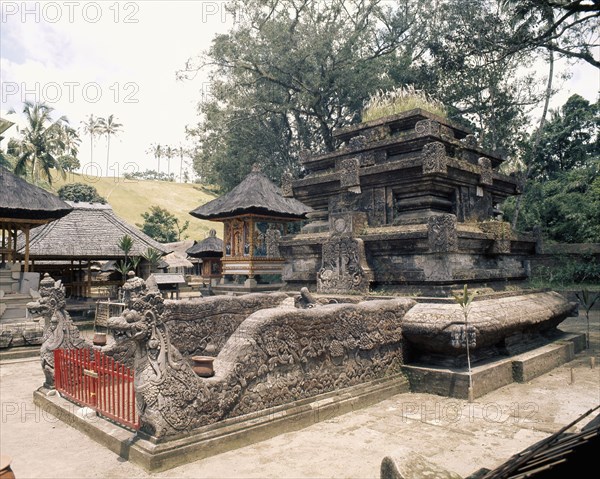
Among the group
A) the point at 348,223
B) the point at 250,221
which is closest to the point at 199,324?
the point at 348,223

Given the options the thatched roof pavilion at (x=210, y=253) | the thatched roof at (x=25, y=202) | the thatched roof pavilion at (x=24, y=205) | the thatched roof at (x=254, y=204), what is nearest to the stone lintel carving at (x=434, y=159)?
the thatched roof pavilion at (x=24, y=205)

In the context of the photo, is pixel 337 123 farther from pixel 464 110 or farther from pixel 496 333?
pixel 496 333

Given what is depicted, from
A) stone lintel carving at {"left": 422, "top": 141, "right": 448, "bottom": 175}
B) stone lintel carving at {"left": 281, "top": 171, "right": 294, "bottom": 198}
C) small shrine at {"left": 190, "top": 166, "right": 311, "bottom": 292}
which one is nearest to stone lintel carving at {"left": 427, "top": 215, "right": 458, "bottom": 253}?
stone lintel carving at {"left": 422, "top": 141, "right": 448, "bottom": 175}

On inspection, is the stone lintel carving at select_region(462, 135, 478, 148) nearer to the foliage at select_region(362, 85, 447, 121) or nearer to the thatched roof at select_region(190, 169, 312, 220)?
the foliage at select_region(362, 85, 447, 121)

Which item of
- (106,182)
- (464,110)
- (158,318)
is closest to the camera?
(158,318)

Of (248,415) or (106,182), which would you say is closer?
(248,415)

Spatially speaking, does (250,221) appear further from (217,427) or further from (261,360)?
(217,427)

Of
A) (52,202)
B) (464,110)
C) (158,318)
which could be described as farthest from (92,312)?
(464,110)

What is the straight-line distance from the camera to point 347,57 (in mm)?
27500

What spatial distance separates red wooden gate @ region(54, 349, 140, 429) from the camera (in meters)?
5.24

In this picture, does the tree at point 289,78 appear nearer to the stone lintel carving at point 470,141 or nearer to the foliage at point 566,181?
the foliage at point 566,181

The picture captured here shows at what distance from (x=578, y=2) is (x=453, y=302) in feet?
38.1

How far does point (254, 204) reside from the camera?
1977 centimetres

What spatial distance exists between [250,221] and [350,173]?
38.7 ft
